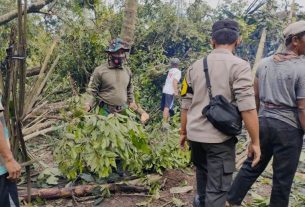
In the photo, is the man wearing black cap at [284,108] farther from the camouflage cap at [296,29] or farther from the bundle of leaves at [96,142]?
the bundle of leaves at [96,142]

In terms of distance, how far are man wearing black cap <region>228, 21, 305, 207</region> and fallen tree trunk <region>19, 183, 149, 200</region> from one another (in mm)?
1560

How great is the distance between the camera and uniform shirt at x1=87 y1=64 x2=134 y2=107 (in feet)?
14.4

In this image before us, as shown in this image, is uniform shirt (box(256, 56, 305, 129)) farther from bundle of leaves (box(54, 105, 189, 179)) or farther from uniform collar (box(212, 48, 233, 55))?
bundle of leaves (box(54, 105, 189, 179))

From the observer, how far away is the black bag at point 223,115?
8.66ft

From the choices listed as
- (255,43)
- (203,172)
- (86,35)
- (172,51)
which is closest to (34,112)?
(86,35)

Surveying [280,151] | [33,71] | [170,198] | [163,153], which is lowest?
[170,198]

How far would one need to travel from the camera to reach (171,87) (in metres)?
7.81

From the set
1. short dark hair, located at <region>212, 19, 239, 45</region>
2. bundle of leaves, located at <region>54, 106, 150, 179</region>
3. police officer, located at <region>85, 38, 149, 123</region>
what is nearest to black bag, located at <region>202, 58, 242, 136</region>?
short dark hair, located at <region>212, 19, 239, 45</region>

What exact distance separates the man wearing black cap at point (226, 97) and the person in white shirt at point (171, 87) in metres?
4.75

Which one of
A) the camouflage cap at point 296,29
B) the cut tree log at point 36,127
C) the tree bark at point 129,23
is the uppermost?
the tree bark at point 129,23

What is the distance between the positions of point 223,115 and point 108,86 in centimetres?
210

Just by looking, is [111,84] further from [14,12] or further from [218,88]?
[14,12]

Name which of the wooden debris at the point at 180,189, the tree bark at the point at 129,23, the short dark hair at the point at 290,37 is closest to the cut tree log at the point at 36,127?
the tree bark at the point at 129,23

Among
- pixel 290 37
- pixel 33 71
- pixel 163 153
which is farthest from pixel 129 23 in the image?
pixel 290 37
